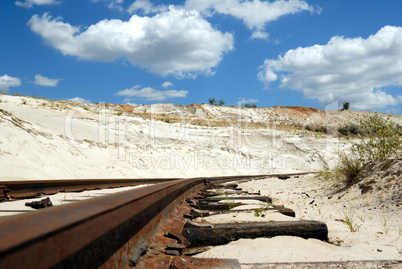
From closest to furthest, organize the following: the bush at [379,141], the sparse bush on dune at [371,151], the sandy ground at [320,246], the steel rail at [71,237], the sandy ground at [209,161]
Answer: the steel rail at [71,237] → the sandy ground at [320,246] → the sandy ground at [209,161] → the sparse bush on dune at [371,151] → the bush at [379,141]

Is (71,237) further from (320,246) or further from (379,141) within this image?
(379,141)

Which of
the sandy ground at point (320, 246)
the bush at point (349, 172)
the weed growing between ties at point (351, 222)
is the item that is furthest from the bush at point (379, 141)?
the sandy ground at point (320, 246)

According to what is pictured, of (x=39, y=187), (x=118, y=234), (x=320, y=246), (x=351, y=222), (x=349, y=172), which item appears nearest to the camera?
(x=118, y=234)

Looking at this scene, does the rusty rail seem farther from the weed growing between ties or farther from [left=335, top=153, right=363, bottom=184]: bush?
[left=335, top=153, right=363, bottom=184]: bush

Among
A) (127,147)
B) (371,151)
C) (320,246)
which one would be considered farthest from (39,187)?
(127,147)

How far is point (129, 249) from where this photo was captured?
4.93ft

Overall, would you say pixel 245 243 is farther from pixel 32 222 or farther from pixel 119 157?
pixel 119 157

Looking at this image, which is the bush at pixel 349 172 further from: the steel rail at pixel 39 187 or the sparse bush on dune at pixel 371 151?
the steel rail at pixel 39 187

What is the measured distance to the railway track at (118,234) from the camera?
0.71 metres

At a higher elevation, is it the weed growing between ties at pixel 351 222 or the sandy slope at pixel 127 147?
the sandy slope at pixel 127 147

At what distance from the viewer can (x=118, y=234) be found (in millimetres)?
1351

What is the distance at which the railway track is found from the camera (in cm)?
71

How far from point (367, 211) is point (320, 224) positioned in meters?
2.74

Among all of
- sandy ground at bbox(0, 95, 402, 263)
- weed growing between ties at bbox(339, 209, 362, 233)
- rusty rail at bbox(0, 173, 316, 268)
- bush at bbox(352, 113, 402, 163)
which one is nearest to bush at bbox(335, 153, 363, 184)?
sandy ground at bbox(0, 95, 402, 263)
